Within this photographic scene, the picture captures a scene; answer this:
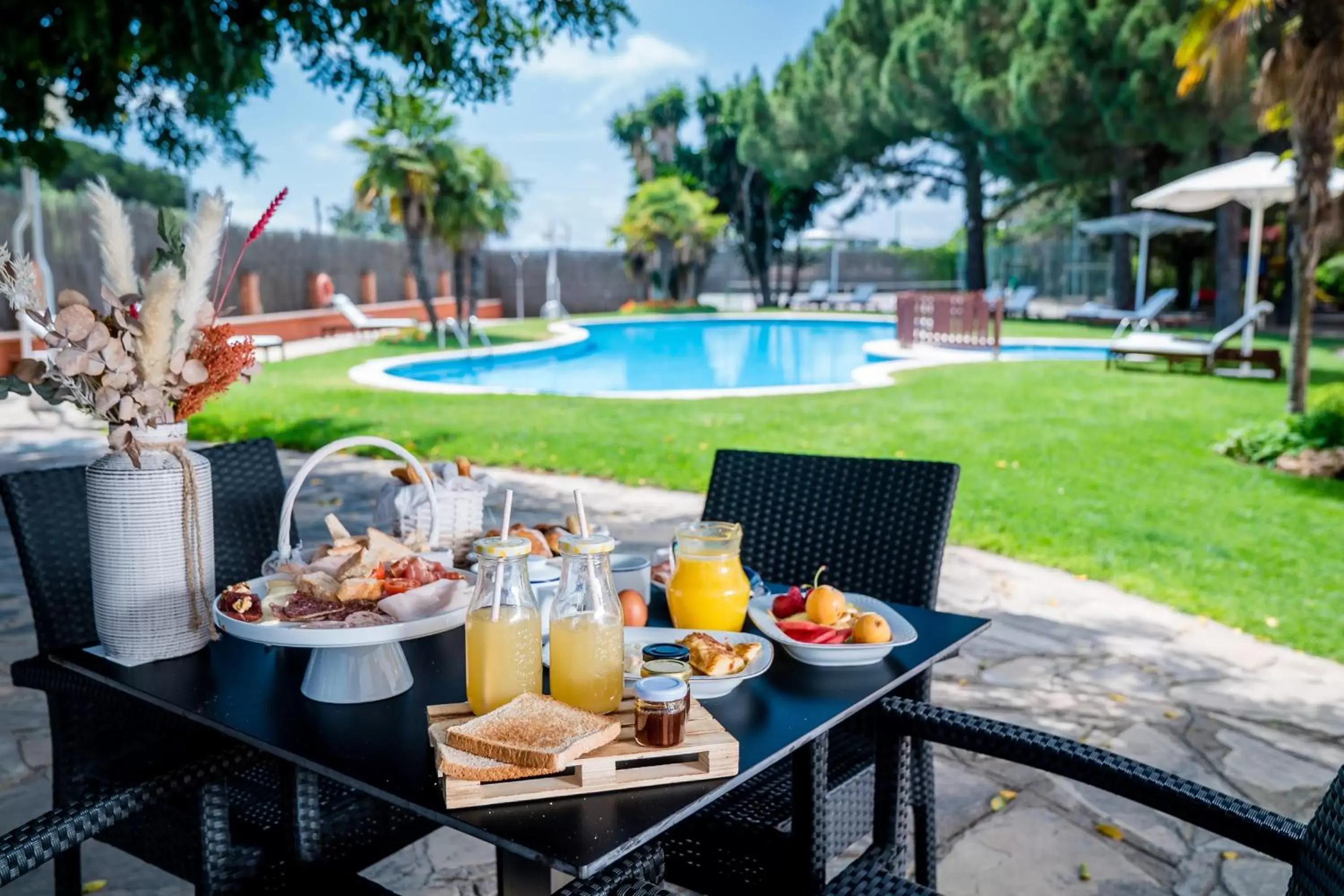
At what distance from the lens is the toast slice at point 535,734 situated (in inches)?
46.3

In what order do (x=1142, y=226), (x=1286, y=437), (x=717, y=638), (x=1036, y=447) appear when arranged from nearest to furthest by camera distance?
1. (x=717, y=638)
2. (x=1286, y=437)
3. (x=1036, y=447)
4. (x=1142, y=226)

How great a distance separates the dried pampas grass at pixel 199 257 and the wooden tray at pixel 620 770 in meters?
0.65

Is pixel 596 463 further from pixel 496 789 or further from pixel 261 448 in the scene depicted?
pixel 496 789

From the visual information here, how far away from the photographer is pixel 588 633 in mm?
1348

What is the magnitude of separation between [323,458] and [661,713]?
0.89 m

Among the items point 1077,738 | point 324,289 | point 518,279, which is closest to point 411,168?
point 324,289

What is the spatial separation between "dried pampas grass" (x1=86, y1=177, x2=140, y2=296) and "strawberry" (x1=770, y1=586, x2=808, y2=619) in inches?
42.3

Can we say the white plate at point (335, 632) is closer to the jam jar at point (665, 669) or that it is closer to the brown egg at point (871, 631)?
the jam jar at point (665, 669)

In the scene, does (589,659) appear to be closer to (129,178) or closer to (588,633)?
(588,633)

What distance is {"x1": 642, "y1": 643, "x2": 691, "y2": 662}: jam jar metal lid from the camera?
4.68ft

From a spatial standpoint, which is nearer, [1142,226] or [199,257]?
[199,257]

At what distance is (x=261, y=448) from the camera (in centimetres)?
239

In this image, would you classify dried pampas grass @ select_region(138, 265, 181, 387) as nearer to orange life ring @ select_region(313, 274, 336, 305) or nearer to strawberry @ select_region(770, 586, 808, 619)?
strawberry @ select_region(770, 586, 808, 619)

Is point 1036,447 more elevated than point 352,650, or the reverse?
point 352,650
